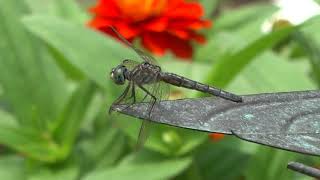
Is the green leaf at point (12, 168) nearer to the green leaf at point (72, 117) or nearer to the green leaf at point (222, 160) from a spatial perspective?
the green leaf at point (72, 117)

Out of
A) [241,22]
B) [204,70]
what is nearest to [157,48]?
[204,70]

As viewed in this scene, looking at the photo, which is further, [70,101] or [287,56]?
[287,56]

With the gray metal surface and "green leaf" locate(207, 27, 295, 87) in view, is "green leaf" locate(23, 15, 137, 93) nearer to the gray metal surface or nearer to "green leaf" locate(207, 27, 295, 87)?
"green leaf" locate(207, 27, 295, 87)

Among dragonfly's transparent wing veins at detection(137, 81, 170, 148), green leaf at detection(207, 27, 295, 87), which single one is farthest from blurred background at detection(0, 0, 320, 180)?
dragonfly's transparent wing veins at detection(137, 81, 170, 148)

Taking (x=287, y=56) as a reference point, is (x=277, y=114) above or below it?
below

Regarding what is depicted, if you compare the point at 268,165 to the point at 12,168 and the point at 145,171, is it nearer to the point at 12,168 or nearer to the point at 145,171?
the point at 145,171

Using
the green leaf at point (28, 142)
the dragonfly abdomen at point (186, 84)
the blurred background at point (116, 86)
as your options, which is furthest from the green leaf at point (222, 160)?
the dragonfly abdomen at point (186, 84)

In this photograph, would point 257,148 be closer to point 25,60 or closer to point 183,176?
point 183,176
